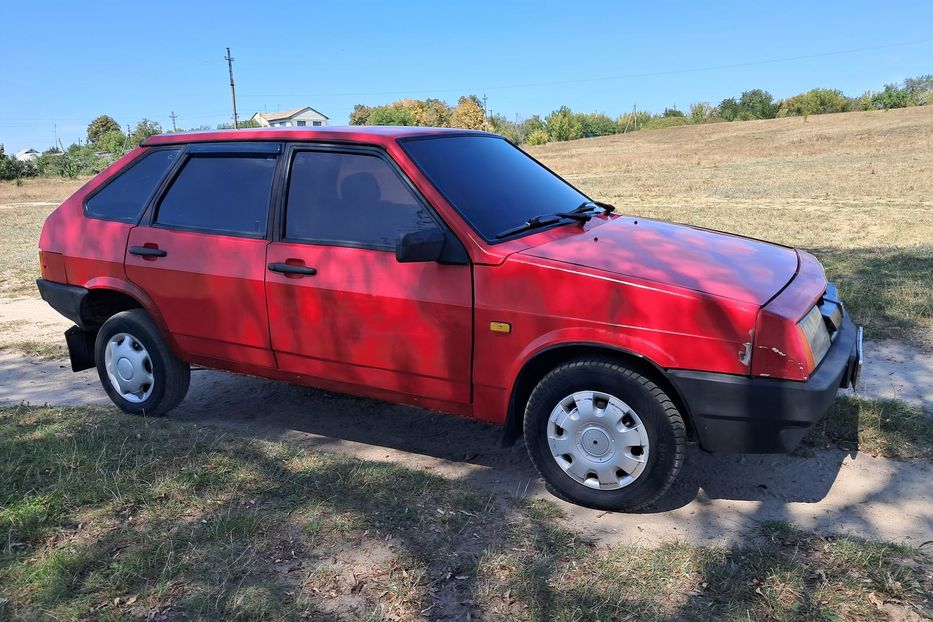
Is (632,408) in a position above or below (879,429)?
above

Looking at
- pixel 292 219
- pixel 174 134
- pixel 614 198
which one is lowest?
pixel 614 198

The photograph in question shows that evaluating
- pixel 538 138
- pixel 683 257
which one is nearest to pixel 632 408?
pixel 683 257

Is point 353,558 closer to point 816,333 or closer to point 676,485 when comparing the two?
point 676,485

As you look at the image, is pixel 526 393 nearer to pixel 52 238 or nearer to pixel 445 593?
pixel 445 593

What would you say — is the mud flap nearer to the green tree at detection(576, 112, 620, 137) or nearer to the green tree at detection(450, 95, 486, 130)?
the green tree at detection(450, 95, 486, 130)

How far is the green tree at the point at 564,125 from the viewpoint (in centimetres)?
9475

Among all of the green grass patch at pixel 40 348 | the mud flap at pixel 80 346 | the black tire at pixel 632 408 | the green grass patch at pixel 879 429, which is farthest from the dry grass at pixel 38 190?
the green grass patch at pixel 879 429

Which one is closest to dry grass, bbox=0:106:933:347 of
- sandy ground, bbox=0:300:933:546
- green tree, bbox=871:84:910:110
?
sandy ground, bbox=0:300:933:546

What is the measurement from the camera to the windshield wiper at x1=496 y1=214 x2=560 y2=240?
3631 mm

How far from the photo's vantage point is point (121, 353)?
473 cm

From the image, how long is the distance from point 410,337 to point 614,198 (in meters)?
17.9

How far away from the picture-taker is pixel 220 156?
439cm

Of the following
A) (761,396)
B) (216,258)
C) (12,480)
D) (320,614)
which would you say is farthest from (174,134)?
(761,396)

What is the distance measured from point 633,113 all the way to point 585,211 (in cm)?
10904
